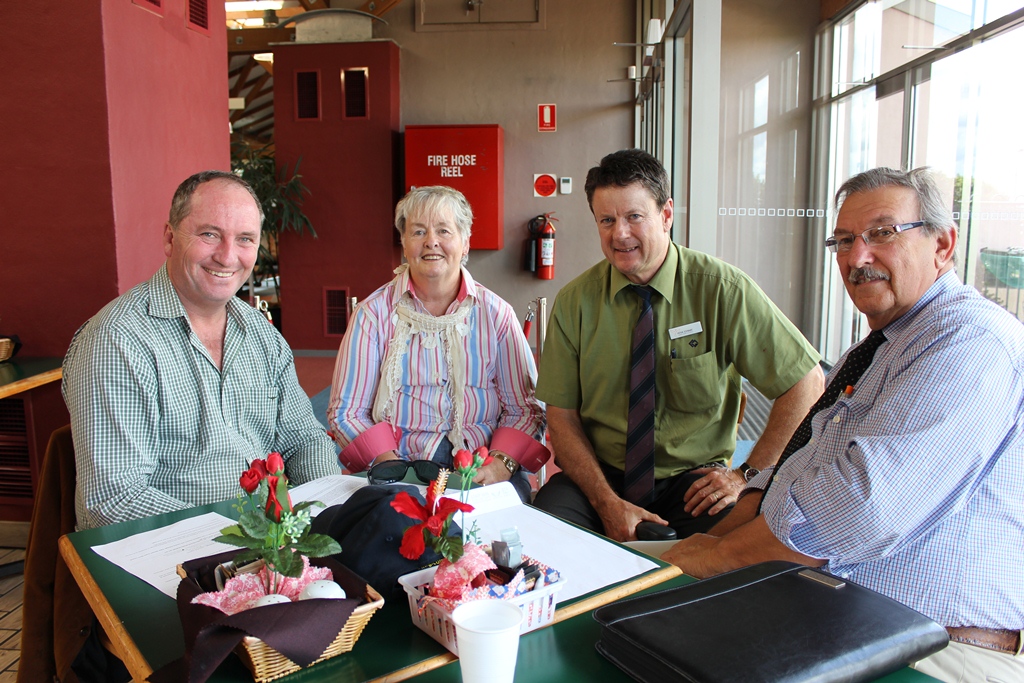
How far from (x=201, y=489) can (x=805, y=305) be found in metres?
4.42

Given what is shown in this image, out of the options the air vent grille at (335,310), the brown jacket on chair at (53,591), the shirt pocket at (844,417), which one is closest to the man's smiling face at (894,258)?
the shirt pocket at (844,417)

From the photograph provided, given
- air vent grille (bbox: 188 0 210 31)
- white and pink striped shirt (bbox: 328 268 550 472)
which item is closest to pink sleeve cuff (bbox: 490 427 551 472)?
white and pink striped shirt (bbox: 328 268 550 472)

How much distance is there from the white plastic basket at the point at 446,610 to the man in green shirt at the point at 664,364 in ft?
3.83

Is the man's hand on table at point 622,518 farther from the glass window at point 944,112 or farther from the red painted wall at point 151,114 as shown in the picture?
the red painted wall at point 151,114

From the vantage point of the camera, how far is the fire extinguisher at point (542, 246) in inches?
303

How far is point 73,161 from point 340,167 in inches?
186

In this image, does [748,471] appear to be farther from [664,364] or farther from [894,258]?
[894,258]

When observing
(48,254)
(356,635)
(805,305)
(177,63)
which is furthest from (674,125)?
(356,635)

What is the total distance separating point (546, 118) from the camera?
25.4ft

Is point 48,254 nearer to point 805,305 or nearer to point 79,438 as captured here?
point 79,438

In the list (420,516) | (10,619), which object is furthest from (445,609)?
(10,619)

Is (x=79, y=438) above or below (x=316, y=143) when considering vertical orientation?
below

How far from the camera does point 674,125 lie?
4.71 meters

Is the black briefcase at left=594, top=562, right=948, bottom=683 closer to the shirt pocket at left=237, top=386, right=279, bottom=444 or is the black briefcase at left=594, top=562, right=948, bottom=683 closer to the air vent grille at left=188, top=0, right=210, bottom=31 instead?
the shirt pocket at left=237, top=386, right=279, bottom=444
